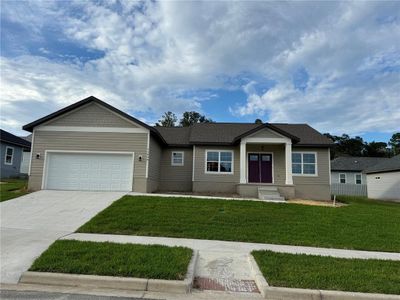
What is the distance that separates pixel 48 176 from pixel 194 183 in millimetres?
8055

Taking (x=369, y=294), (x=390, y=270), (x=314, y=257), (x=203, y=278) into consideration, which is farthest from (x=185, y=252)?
(x=390, y=270)

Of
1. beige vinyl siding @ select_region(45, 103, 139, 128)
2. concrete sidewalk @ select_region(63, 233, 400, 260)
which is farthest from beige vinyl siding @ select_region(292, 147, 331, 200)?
beige vinyl siding @ select_region(45, 103, 139, 128)

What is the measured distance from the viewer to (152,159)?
665 inches

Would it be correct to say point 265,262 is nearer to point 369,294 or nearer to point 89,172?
point 369,294

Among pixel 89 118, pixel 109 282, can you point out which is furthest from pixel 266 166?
pixel 109 282

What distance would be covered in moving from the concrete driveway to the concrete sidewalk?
992 millimetres

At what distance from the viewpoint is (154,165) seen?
1756 cm

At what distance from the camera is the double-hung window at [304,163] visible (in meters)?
18.3

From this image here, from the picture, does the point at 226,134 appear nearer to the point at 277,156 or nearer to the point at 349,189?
the point at 277,156

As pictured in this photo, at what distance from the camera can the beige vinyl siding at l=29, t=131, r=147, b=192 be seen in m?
15.7

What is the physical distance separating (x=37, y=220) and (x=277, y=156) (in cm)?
1374

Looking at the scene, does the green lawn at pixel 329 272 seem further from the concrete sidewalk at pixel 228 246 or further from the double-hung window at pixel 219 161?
the double-hung window at pixel 219 161

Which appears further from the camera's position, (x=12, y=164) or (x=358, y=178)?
(x=358, y=178)

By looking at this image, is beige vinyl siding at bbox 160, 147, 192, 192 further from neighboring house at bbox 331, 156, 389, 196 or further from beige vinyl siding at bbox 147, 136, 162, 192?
neighboring house at bbox 331, 156, 389, 196
